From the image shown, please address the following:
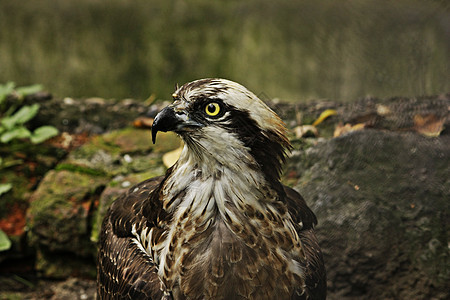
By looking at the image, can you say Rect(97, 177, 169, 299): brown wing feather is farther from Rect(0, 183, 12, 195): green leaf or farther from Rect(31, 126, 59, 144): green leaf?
Rect(31, 126, 59, 144): green leaf

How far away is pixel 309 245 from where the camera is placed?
290cm

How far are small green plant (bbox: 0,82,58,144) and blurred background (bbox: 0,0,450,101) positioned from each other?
430 mm

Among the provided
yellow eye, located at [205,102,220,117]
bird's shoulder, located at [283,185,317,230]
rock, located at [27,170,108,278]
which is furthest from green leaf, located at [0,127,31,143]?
yellow eye, located at [205,102,220,117]

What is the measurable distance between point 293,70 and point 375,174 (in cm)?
112

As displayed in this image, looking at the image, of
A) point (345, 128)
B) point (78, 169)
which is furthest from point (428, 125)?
point (78, 169)

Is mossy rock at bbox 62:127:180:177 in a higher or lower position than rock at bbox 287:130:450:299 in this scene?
lower

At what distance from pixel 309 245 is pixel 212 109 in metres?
1.08

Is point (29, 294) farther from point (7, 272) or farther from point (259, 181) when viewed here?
point (259, 181)

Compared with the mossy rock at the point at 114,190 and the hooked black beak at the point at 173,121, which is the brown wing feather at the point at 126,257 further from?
the mossy rock at the point at 114,190

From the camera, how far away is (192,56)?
14.6 feet

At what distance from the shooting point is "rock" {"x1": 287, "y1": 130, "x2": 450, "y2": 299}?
108 inches

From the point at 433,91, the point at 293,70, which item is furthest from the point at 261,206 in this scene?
the point at 433,91

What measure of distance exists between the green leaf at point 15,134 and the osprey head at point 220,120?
320 cm

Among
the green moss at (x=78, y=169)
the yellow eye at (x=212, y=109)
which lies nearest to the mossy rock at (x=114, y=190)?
the green moss at (x=78, y=169)
